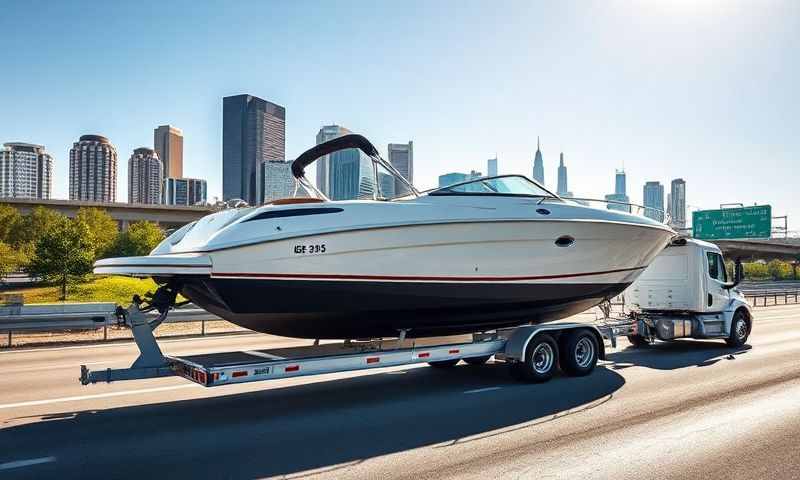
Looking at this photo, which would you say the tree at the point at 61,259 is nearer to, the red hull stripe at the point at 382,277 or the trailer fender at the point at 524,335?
the red hull stripe at the point at 382,277

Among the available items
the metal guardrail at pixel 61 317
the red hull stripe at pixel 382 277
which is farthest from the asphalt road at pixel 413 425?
the metal guardrail at pixel 61 317

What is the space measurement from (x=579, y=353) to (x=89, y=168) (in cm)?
20948

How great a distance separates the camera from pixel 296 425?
19.8ft

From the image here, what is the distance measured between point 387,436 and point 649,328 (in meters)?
7.70

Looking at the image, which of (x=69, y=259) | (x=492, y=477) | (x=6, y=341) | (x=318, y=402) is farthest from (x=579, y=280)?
(x=69, y=259)

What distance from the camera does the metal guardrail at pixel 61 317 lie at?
12274 millimetres

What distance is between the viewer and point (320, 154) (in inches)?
347

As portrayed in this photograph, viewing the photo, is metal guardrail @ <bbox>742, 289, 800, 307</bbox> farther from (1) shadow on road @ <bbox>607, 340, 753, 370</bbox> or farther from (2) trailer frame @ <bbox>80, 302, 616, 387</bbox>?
(2) trailer frame @ <bbox>80, 302, 616, 387</bbox>

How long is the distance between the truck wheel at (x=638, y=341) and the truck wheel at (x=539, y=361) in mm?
3627

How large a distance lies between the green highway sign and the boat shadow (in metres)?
35.4

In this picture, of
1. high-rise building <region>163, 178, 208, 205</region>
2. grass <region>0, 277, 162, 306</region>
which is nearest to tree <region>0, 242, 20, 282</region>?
grass <region>0, 277, 162, 306</region>

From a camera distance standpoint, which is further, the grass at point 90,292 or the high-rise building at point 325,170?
the grass at point 90,292

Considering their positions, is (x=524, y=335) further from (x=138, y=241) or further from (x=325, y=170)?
(x=138, y=241)

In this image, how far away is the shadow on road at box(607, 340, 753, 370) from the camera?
33.0ft
